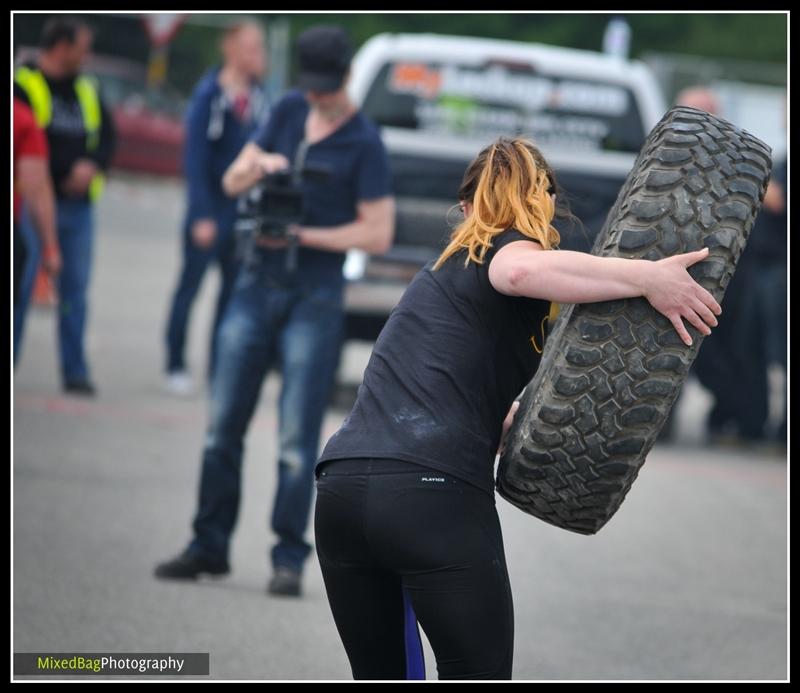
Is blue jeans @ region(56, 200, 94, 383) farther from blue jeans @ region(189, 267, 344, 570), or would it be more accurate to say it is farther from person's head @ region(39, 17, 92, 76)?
blue jeans @ region(189, 267, 344, 570)

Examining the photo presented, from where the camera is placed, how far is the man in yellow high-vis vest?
9.28m

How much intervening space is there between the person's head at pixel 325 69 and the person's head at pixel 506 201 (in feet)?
8.16

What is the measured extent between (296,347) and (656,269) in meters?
2.74

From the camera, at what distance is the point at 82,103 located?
9.63m

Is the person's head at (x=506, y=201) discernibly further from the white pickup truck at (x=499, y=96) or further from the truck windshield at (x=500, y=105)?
the truck windshield at (x=500, y=105)

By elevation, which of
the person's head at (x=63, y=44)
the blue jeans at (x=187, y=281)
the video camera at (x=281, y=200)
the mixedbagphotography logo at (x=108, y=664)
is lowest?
the blue jeans at (x=187, y=281)

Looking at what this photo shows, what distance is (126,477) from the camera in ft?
25.7

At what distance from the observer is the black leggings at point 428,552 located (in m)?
3.35

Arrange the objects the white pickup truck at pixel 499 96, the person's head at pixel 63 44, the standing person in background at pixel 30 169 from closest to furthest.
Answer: the standing person in background at pixel 30 169
the person's head at pixel 63 44
the white pickup truck at pixel 499 96

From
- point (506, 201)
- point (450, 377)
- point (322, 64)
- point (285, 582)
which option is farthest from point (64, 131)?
point (450, 377)

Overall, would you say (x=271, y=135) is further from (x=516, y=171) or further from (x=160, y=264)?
(x=160, y=264)

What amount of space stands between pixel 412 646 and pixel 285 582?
2482 millimetres

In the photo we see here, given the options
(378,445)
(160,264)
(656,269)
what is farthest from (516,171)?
(160,264)

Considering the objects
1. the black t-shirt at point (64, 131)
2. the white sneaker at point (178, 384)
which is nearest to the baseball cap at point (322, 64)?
the black t-shirt at point (64, 131)
